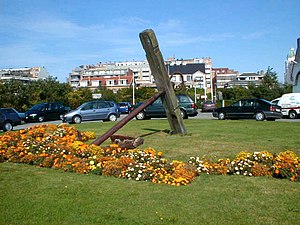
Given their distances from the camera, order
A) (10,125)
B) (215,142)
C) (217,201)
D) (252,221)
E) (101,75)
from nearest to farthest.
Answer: (252,221), (217,201), (215,142), (10,125), (101,75)

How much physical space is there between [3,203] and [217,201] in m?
3.22

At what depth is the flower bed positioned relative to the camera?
6.24 meters

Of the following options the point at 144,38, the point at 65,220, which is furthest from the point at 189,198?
the point at 144,38

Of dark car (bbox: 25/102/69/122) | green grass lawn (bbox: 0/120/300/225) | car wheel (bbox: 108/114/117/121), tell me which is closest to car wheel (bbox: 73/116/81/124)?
car wheel (bbox: 108/114/117/121)

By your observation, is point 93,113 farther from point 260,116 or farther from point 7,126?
point 260,116

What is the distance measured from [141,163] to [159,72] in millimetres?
4556

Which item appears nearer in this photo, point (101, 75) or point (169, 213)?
point (169, 213)

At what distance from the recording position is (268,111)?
21266 mm

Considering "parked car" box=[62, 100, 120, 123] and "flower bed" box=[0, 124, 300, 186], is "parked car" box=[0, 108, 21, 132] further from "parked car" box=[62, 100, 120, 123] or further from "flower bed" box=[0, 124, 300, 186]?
"flower bed" box=[0, 124, 300, 186]

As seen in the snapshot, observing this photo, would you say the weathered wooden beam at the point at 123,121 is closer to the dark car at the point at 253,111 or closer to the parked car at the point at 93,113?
the dark car at the point at 253,111

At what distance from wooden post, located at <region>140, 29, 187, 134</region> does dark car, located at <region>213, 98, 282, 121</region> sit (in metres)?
11.8

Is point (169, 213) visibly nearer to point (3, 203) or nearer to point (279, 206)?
point (279, 206)

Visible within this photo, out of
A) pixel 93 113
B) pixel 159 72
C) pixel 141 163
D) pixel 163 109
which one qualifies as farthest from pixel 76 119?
pixel 141 163

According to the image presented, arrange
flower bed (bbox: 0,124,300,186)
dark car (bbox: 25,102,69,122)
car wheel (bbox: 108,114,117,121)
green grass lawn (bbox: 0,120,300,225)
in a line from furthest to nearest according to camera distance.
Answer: dark car (bbox: 25,102,69,122) → car wheel (bbox: 108,114,117,121) → flower bed (bbox: 0,124,300,186) → green grass lawn (bbox: 0,120,300,225)
